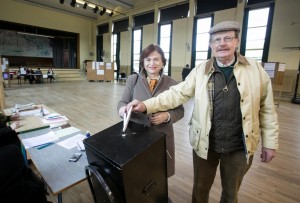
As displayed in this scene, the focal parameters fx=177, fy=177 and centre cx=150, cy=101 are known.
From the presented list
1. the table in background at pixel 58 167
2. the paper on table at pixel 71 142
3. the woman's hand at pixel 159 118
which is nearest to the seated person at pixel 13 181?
the table in background at pixel 58 167

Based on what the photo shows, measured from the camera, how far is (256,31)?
7219 mm

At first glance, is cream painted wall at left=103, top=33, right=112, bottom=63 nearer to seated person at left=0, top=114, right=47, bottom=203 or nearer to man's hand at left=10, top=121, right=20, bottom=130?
man's hand at left=10, top=121, right=20, bottom=130

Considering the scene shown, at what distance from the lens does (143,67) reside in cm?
144

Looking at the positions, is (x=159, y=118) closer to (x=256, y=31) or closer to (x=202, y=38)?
(x=256, y=31)

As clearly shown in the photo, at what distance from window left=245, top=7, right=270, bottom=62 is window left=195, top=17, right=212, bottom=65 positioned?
1746 millimetres

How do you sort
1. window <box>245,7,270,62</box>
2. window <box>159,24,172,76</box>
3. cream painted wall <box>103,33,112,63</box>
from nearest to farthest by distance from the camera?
1. window <box>245,7,270,62</box>
2. window <box>159,24,172,76</box>
3. cream painted wall <box>103,33,112,63</box>

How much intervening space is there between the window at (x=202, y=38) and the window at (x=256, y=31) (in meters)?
1.75

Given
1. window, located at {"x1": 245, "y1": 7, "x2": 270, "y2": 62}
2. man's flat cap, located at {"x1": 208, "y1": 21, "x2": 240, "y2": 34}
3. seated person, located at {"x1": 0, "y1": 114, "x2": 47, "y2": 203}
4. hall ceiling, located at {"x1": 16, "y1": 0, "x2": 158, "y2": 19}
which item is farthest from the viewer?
hall ceiling, located at {"x1": 16, "y1": 0, "x2": 158, "y2": 19}

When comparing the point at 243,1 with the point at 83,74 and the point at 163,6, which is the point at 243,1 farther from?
the point at 83,74

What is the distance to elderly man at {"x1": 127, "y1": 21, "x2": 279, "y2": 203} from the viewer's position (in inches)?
39.1

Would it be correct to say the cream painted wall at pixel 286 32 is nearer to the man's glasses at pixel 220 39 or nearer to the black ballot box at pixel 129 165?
the man's glasses at pixel 220 39

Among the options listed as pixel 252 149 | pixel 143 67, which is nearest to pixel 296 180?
pixel 252 149

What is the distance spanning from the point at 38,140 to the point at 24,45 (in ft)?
51.7

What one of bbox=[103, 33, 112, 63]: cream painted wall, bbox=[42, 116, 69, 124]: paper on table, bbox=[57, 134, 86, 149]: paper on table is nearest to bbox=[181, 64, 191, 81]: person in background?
bbox=[103, 33, 112, 63]: cream painted wall
